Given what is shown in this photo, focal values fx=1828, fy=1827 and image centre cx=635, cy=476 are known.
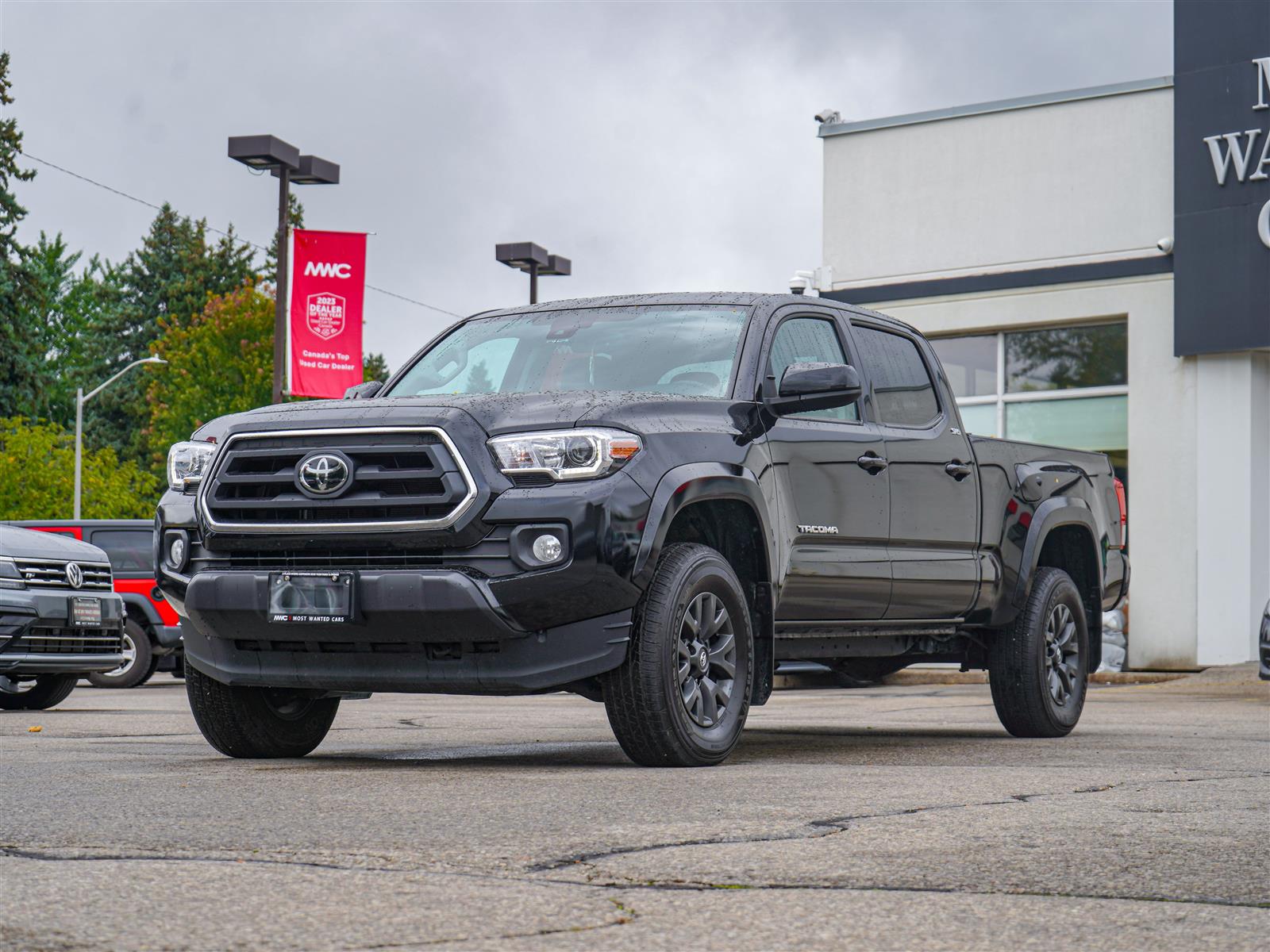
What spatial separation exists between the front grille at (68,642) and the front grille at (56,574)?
30cm

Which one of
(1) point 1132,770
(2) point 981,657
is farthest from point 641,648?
(2) point 981,657

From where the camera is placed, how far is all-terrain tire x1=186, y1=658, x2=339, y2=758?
705cm

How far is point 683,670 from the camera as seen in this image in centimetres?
648

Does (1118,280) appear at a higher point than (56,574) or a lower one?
higher

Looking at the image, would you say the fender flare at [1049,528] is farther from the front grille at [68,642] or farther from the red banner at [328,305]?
the red banner at [328,305]

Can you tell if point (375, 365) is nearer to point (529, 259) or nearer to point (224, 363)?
point (224, 363)

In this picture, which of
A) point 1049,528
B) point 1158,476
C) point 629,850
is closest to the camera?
point 629,850

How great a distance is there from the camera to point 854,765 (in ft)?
22.1

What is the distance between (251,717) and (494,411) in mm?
1710

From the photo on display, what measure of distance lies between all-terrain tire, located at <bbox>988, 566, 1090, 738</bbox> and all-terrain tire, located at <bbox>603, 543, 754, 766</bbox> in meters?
2.34

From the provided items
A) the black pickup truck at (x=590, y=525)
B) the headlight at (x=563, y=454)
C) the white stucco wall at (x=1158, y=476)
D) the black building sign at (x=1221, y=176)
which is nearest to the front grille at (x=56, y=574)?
the black pickup truck at (x=590, y=525)

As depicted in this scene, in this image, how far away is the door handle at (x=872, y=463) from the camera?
760 centimetres

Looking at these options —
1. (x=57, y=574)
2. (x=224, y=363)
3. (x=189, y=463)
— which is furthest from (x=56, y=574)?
(x=224, y=363)

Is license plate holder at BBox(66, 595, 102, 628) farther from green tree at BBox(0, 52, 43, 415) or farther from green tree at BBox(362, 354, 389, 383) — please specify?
green tree at BBox(362, 354, 389, 383)
